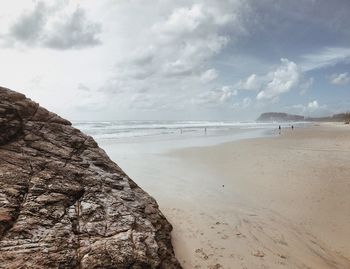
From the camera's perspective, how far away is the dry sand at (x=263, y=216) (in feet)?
25.3

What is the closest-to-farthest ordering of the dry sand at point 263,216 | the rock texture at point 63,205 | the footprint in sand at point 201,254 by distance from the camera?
the rock texture at point 63,205
the footprint in sand at point 201,254
the dry sand at point 263,216

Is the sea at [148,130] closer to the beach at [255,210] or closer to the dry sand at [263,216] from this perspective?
the beach at [255,210]

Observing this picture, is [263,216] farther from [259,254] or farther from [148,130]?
[148,130]

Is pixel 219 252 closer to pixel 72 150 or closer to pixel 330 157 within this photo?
pixel 72 150

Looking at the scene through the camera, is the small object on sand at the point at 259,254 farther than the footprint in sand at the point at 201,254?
Yes

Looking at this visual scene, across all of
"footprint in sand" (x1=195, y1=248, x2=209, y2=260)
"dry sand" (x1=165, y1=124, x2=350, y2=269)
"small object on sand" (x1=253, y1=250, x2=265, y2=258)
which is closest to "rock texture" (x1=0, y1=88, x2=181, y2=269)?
"footprint in sand" (x1=195, y1=248, x2=209, y2=260)

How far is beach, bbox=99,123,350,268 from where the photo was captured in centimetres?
778

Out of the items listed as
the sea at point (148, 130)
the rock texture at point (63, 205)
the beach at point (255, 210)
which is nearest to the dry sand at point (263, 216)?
the beach at point (255, 210)

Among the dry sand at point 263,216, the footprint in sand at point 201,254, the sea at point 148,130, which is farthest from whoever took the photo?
the sea at point 148,130

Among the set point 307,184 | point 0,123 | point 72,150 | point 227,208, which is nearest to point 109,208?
point 72,150

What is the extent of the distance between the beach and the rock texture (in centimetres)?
148

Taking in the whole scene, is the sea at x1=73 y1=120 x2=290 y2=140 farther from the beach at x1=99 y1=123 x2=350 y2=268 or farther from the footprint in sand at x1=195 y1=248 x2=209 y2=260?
the footprint in sand at x1=195 y1=248 x2=209 y2=260

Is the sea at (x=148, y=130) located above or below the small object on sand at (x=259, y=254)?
above

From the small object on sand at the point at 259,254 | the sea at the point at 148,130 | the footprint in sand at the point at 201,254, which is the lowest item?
the small object on sand at the point at 259,254
